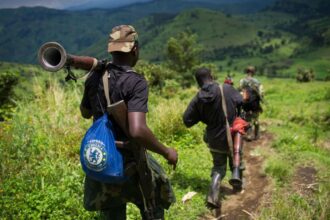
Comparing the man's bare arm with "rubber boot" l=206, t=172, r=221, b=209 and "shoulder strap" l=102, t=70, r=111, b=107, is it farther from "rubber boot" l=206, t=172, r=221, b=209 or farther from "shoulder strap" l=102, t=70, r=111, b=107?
"rubber boot" l=206, t=172, r=221, b=209

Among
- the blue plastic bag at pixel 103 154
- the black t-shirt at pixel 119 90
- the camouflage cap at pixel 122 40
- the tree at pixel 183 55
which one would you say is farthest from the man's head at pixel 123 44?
the tree at pixel 183 55

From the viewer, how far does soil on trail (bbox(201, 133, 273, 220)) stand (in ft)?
21.5

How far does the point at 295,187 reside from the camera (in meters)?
7.37

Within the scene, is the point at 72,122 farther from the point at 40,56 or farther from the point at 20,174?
the point at 40,56

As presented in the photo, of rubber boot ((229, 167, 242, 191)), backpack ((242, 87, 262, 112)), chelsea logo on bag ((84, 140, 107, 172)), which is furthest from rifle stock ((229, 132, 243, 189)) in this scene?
backpack ((242, 87, 262, 112))

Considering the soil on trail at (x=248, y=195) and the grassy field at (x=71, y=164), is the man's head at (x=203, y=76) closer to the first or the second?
the grassy field at (x=71, y=164)

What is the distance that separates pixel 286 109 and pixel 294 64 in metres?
170

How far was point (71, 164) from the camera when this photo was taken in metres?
7.00

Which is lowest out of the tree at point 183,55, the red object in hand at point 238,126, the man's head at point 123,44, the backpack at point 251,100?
the tree at point 183,55

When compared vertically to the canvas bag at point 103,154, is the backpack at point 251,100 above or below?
below

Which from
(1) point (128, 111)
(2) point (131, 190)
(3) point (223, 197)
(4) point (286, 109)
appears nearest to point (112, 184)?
(2) point (131, 190)

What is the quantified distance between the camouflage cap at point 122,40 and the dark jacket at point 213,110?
3096 mm

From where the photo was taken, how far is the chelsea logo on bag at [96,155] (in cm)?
354

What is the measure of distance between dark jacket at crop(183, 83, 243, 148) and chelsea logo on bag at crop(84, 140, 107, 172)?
3388mm
